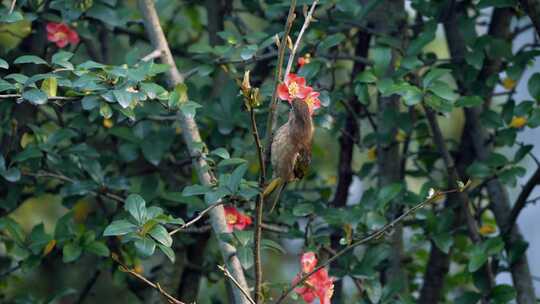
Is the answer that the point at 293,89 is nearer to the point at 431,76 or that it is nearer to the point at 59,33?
the point at 431,76

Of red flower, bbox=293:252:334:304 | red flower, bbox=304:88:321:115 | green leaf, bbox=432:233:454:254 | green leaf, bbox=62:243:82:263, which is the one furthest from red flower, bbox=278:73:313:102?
green leaf, bbox=62:243:82:263

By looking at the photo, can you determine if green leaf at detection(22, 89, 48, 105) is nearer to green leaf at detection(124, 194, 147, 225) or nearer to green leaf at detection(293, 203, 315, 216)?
green leaf at detection(124, 194, 147, 225)

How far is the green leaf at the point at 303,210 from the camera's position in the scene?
276 cm

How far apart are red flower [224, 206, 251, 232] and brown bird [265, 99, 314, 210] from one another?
1.11ft

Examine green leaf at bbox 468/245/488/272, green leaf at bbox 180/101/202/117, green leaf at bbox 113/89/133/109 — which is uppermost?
green leaf at bbox 113/89/133/109

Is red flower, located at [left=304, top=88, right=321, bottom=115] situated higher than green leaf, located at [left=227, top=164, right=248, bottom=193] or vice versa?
red flower, located at [left=304, top=88, right=321, bottom=115]

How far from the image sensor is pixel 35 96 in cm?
231

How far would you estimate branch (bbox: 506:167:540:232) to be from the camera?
288 cm

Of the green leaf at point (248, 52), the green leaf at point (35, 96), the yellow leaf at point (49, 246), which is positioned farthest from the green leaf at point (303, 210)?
the green leaf at point (35, 96)

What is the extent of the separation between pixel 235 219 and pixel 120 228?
0.57 metres

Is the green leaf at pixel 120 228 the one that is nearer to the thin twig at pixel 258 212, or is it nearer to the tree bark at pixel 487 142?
the thin twig at pixel 258 212

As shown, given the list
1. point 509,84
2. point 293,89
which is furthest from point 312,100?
point 509,84

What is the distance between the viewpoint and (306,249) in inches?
106

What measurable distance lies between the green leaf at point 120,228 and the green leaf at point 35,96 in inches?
14.4
